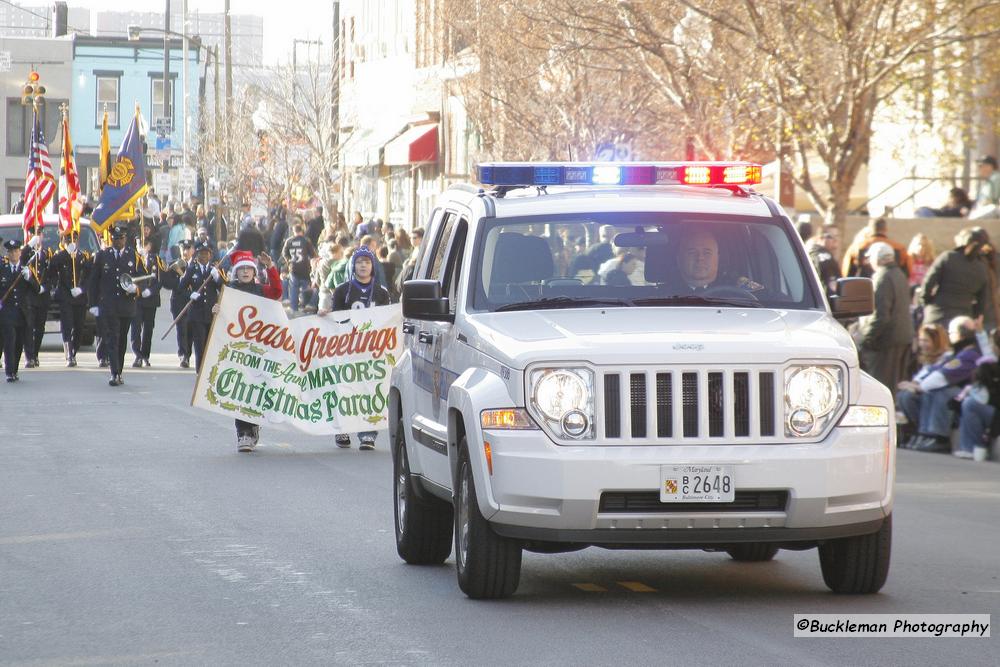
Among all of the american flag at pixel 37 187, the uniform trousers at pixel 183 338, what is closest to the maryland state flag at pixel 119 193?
the american flag at pixel 37 187

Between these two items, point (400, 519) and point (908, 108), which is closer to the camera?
point (400, 519)

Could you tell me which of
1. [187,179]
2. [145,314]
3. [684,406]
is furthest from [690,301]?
[187,179]

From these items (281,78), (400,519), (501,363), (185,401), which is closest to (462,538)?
(501,363)

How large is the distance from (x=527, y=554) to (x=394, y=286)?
59.7 feet

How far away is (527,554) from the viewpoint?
10305 mm

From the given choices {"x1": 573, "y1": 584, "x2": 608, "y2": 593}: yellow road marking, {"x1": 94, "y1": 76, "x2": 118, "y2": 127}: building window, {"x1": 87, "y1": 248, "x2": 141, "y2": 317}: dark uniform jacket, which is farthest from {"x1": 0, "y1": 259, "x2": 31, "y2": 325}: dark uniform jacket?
{"x1": 94, "y1": 76, "x2": 118, "y2": 127}: building window

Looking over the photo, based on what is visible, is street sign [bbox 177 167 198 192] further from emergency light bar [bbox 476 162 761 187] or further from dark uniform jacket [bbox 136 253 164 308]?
emergency light bar [bbox 476 162 761 187]

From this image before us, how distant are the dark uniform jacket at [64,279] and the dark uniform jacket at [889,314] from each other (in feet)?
44.5

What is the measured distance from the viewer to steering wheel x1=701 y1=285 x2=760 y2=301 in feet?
29.6

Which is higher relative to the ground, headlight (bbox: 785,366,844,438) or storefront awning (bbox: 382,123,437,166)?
storefront awning (bbox: 382,123,437,166)

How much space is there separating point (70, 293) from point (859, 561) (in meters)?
20.6

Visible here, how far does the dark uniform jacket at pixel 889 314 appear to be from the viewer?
17766 millimetres

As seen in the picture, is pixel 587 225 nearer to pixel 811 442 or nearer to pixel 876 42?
pixel 811 442

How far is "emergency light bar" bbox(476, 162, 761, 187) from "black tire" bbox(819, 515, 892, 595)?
2.10 meters
